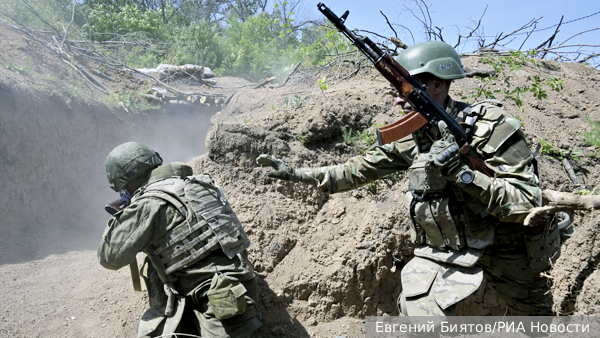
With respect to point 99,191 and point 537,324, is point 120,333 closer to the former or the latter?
Answer: point 537,324

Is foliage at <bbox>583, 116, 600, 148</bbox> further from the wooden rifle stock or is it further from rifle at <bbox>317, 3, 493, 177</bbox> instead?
the wooden rifle stock

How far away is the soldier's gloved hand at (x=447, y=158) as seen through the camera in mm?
2326

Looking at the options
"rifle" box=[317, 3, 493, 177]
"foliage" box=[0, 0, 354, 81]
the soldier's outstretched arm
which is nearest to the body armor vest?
"rifle" box=[317, 3, 493, 177]

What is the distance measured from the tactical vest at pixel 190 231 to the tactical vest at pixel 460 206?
1425mm

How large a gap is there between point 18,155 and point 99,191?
1600 mm

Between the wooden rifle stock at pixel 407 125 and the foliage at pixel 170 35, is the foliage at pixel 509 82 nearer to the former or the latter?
the wooden rifle stock at pixel 407 125

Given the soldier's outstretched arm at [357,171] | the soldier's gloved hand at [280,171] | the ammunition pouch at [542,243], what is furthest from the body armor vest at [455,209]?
the soldier's gloved hand at [280,171]

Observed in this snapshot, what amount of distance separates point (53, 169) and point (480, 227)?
7.15 m

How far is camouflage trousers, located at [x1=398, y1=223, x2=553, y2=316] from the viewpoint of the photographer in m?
2.51

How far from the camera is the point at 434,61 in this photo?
2.74 metres

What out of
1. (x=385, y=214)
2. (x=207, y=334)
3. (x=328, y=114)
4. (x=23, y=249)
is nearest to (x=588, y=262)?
(x=385, y=214)

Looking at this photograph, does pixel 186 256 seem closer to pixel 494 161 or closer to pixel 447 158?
pixel 447 158

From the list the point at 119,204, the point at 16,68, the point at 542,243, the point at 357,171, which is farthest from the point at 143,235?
the point at 16,68

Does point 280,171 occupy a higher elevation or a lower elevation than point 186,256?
higher
